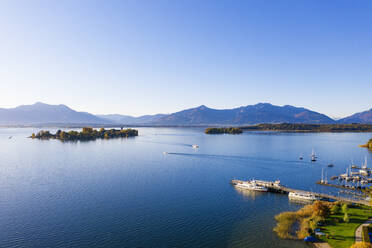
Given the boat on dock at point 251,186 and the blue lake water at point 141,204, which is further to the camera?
the boat on dock at point 251,186

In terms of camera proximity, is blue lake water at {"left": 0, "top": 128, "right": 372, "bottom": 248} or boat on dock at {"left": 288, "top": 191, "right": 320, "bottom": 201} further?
boat on dock at {"left": 288, "top": 191, "right": 320, "bottom": 201}

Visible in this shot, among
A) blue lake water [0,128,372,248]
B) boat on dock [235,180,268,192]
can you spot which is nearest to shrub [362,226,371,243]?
blue lake water [0,128,372,248]

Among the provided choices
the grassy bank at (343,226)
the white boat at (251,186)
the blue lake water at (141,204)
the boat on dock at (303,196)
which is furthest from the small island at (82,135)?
the grassy bank at (343,226)

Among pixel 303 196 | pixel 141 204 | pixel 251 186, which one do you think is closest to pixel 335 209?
pixel 303 196

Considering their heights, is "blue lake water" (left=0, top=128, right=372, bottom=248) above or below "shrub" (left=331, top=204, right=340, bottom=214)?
below

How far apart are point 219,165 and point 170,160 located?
1806 cm

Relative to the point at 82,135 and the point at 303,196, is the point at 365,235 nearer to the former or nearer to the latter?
the point at 303,196

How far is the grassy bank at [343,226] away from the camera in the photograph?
27473 mm

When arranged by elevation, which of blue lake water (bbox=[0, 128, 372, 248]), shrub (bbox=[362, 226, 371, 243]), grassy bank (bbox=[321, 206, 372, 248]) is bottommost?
blue lake water (bbox=[0, 128, 372, 248])

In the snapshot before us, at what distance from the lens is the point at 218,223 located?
35.2 meters

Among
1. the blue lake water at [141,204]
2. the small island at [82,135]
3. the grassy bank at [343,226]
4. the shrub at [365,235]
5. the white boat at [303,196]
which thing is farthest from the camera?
the small island at [82,135]

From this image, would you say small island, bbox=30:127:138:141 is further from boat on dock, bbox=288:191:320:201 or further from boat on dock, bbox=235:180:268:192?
boat on dock, bbox=288:191:320:201

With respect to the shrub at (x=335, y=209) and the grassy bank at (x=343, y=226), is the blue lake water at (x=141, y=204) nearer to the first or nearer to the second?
the grassy bank at (x=343, y=226)

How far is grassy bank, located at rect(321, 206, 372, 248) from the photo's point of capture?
27.5m
